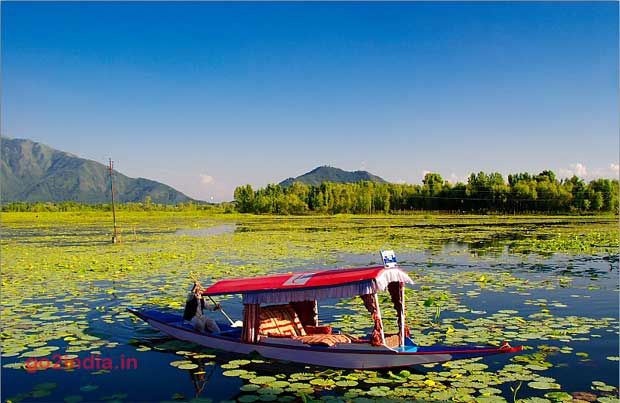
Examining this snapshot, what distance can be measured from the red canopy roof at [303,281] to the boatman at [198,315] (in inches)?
12.1

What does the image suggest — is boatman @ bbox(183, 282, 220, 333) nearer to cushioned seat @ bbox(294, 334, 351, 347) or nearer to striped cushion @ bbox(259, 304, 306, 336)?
striped cushion @ bbox(259, 304, 306, 336)

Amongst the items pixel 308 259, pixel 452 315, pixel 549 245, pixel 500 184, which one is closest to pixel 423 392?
pixel 452 315

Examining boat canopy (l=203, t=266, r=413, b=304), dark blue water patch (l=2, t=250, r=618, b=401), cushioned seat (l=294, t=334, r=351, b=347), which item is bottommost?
dark blue water patch (l=2, t=250, r=618, b=401)

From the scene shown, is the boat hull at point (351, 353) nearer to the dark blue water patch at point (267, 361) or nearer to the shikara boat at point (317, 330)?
the shikara boat at point (317, 330)

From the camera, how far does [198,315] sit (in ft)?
35.3

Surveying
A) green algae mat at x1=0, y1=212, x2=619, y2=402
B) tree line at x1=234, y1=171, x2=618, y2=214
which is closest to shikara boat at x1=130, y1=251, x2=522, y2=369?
green algae mat at x1=0, y1=212, x2=619, y2=402

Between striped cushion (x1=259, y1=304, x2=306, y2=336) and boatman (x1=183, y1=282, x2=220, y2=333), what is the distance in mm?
1201

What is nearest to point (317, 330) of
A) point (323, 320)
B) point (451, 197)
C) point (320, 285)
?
point (320, 285)

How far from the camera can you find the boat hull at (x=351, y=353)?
827cm

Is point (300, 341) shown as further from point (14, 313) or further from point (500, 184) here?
point (500, 184)

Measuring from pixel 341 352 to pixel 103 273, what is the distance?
1455 cm

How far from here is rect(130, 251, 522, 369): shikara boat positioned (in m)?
8.48

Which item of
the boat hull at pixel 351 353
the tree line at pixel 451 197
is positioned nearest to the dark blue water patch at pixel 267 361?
the boat hull at pixel 351 353

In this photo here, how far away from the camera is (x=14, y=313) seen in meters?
13.2
